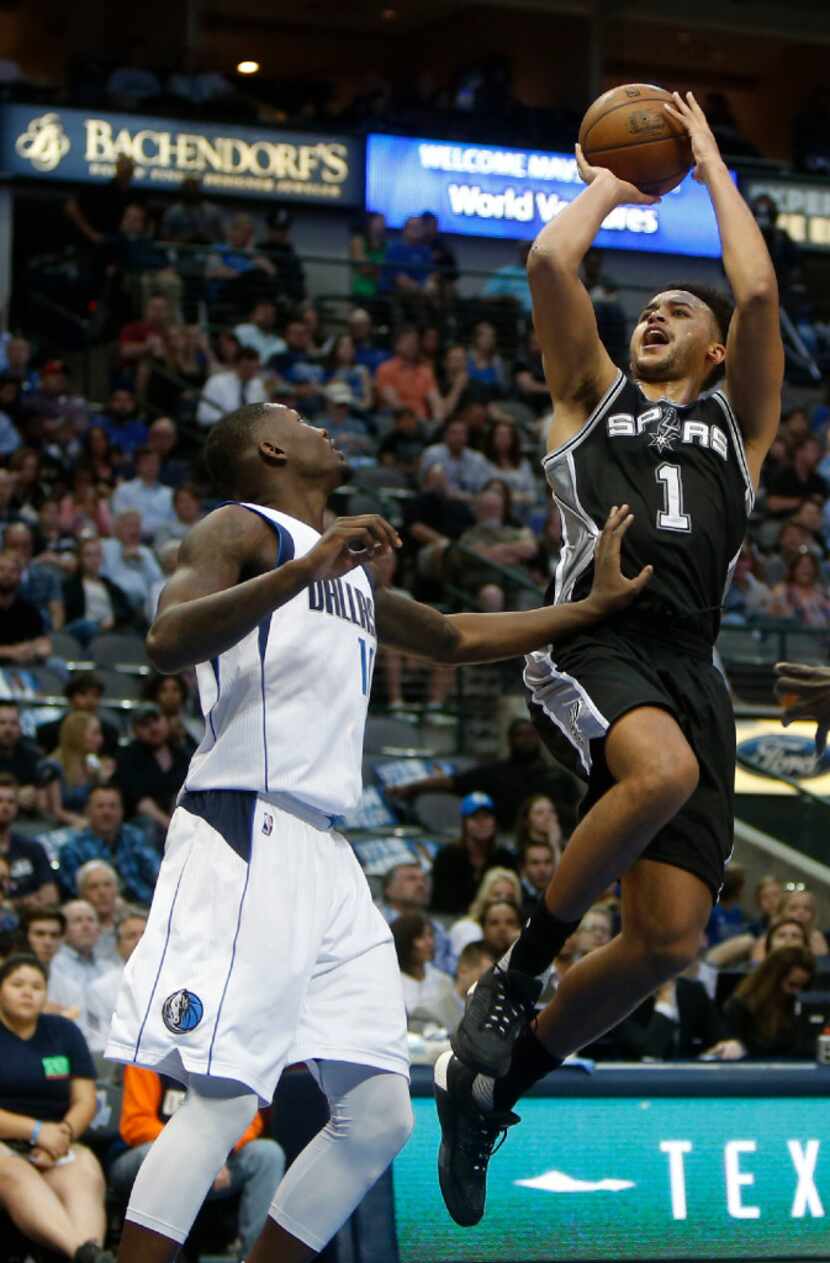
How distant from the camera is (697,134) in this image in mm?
4934

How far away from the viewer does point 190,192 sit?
57.1ft

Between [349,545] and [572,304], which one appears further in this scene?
[572,304]

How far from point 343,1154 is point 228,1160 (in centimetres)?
345

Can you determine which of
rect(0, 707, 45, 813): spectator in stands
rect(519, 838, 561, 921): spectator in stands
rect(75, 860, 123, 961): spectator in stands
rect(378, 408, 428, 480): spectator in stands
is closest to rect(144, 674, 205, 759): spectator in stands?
rect(0, 707, 45, 813): spectator in stands

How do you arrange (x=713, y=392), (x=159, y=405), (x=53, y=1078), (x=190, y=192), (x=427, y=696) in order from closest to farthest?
(x=713, y=392) < (x=53, y=1078) < (x=427, y=696) < (x=159, y=405) < (x=190, y=192)

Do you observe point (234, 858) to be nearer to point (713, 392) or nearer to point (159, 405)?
point (713, 392)

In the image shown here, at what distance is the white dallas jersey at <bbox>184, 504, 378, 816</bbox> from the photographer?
436 cm

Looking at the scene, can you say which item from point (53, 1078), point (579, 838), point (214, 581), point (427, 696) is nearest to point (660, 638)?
point (579, 838)

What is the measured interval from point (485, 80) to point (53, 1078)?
54.5 feet

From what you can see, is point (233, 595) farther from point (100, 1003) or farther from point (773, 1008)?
point (773, 1008)

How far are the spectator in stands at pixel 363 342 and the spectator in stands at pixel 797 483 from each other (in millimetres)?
3463

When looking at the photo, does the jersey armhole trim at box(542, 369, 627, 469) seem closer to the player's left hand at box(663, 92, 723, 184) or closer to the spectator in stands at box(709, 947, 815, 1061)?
the player's left hand at box(663, 92, 723, 184)

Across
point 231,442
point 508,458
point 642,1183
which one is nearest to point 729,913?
point 508,458

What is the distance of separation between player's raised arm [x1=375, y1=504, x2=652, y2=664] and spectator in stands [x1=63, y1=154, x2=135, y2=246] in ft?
40.1
